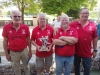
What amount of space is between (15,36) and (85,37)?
145 cm

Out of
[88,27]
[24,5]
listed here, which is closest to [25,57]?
[88,27]

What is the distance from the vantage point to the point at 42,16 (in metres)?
3.38

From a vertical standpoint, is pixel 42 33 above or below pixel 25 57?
above

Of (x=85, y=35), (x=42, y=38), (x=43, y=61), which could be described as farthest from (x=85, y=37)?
(x=43, y=61)

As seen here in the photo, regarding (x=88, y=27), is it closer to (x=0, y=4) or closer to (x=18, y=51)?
(x=18, y=51)

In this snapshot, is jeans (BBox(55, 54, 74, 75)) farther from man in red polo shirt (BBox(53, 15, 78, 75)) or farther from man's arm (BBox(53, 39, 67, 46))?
man's arm (BBox(53, 39, 67, 46))

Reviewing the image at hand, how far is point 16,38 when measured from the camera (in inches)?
133

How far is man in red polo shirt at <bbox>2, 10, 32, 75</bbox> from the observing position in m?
3.33

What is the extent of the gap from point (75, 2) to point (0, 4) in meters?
8.96

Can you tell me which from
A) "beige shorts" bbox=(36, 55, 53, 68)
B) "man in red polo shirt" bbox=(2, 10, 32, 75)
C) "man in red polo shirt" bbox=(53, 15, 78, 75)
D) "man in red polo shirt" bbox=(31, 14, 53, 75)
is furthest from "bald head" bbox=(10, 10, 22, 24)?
"beige shorts" bbox=(36, 55, 53, 68)

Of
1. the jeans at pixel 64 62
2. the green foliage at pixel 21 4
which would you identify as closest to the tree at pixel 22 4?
the green foliage at pixel 21 4

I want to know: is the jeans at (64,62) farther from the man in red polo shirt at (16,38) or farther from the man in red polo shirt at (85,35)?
the man in red polo shirt at (16,38)

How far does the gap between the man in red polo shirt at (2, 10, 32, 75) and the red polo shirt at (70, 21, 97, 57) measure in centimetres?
108

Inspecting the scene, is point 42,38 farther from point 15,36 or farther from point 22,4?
point 22,4
